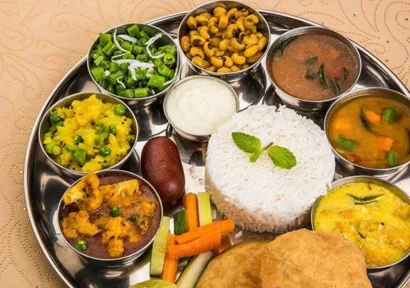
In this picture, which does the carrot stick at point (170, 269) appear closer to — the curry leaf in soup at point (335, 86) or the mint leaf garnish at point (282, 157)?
the mint leaf garnish at point (282, 157)

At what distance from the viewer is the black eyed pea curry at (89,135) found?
12.3ft

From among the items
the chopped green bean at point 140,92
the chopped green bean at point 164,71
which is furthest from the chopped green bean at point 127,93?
the chopped green bean at point 164,71

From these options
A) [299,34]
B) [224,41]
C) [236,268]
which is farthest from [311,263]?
[299,34]

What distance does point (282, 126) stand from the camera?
3979mm

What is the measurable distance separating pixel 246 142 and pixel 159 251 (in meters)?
0.84

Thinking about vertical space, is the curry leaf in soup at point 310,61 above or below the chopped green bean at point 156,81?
below

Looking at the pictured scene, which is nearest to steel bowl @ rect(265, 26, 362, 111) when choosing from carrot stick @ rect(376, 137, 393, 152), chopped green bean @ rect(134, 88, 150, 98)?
carrot stick @ rect(376, 137, 393, 152)

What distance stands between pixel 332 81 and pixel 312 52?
29 cm

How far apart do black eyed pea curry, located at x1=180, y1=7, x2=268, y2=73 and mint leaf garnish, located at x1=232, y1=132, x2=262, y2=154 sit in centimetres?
56

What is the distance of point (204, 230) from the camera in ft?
12.0

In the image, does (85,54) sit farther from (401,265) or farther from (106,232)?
(401,265)

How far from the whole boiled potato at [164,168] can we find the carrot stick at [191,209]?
0.06 m

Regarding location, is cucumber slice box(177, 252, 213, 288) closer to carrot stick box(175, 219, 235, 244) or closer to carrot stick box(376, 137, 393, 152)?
carrot stick box(175, 219, 235, 244)

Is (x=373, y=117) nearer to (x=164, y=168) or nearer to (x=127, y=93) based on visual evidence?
(x=164, y=168)
